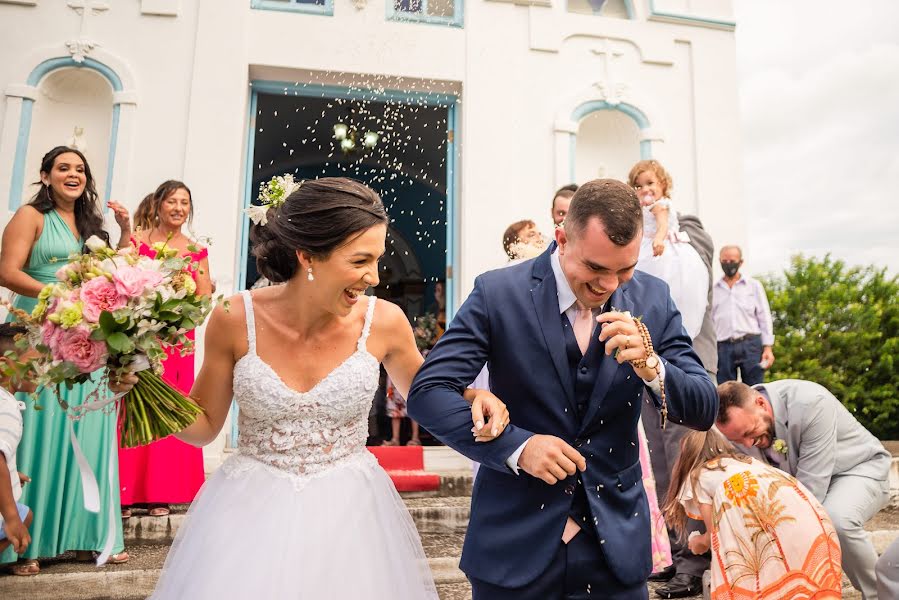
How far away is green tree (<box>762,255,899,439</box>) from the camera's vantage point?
17.5m

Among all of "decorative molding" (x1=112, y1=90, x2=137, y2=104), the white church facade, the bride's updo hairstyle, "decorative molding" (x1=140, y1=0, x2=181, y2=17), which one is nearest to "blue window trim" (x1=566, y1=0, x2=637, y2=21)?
the white church facade

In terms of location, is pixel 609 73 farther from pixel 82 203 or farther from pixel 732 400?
pixel 82 203

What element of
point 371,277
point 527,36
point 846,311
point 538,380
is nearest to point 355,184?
point 371,277

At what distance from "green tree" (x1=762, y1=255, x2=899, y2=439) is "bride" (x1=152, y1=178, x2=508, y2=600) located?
59.7 feet

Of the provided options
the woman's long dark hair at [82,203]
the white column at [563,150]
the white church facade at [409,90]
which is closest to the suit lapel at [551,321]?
the woman's long dark hair at [82,203]

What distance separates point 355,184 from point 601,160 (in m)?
6.37

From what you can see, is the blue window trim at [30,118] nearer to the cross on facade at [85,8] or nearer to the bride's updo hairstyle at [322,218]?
the cross on facade at [85,8]

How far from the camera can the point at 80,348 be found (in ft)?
6.91

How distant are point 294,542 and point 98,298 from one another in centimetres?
99

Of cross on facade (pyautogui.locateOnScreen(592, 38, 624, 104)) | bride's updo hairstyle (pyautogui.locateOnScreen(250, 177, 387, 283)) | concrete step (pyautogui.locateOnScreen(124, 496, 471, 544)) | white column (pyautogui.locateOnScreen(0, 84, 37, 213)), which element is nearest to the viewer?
bride's updo hairstyle (pyautogui.locateOnScreen(250, 177, 387, 283))

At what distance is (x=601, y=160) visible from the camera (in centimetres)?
842

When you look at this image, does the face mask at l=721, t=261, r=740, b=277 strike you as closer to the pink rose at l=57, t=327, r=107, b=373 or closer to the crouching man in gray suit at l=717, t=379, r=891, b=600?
the crouching man in gray suit at l=717, t=379, r=891, b=600

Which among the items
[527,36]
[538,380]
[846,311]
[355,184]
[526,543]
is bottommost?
[526,543]

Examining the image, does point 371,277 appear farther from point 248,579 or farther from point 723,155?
point 723,155
